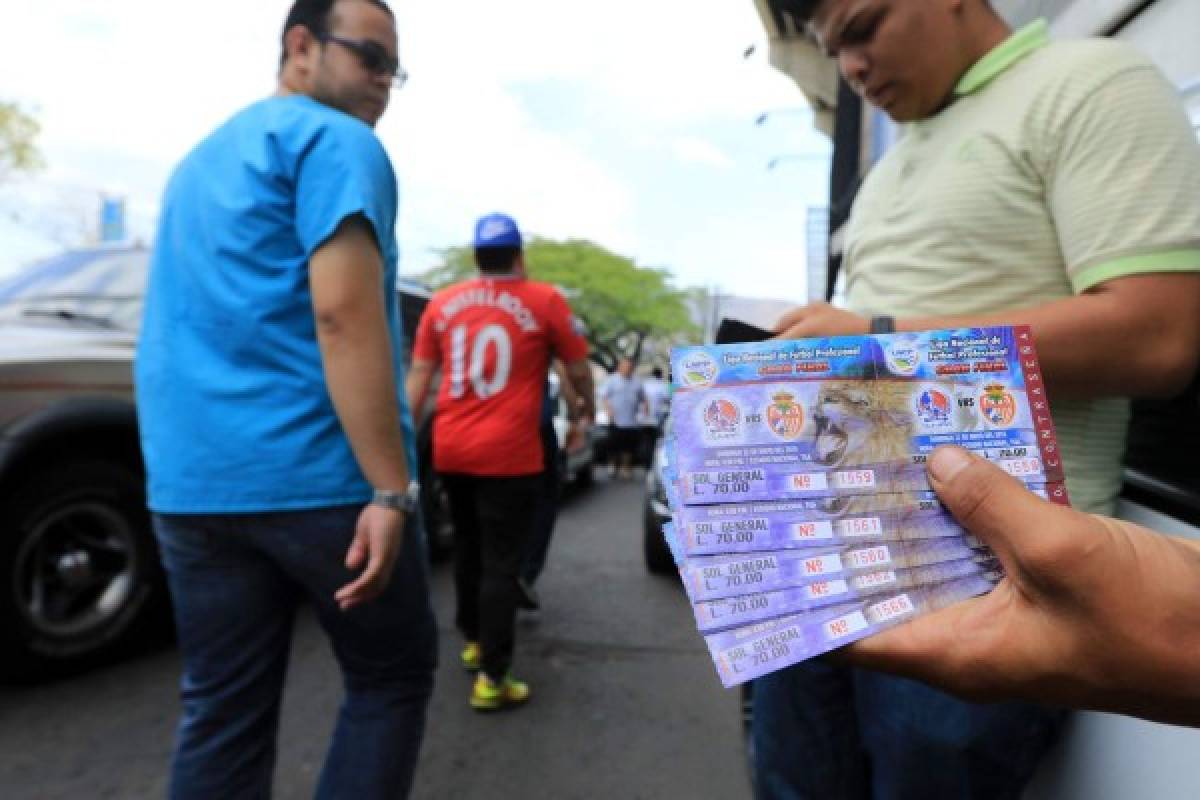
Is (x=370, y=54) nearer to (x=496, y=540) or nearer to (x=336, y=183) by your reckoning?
(x=336, y=183)

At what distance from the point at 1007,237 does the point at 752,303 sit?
507 millimetres

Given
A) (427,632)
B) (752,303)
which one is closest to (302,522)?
(427,632)

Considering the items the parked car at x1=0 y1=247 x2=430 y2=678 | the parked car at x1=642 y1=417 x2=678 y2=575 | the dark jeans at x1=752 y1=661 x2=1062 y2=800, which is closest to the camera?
the dark jeans at x1=752 y1=661 x2=1062 y2=800

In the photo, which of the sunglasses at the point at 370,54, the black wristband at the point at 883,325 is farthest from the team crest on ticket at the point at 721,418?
the sunglasses at the point at 370,54

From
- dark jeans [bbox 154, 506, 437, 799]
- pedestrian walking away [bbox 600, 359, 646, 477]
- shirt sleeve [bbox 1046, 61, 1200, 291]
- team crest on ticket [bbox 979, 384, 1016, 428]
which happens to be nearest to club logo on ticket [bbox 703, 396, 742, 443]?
team crest on ticket [bbox 979, 384, 1016, 428]

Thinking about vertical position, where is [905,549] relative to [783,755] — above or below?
above

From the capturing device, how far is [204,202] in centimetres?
145

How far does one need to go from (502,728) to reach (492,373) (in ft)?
4.38

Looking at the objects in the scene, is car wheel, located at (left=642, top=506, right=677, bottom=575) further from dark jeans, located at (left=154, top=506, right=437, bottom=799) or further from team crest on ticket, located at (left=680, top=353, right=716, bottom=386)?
team crest on ticket, located at (left=680, top=353, right=716, bottom=386)

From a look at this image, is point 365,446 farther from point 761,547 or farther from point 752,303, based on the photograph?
point 761,547

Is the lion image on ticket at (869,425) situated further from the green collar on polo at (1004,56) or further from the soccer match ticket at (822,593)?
the green collar on polo at (1004,56)

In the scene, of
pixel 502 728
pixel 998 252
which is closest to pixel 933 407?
pixel 998 252

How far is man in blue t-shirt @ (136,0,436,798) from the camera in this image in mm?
1391

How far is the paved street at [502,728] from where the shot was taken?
2.38m
